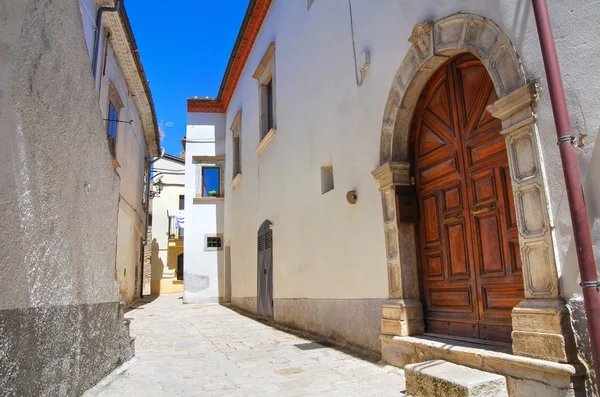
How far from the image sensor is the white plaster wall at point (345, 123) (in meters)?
2.90

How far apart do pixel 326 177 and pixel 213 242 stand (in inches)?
372

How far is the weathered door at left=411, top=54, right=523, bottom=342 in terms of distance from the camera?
3641mm

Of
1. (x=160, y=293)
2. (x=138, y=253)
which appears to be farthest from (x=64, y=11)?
(x=160, y=293)

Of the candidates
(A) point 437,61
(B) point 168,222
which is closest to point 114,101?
(A) point 437,61

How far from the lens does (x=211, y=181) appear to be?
16.1 metres

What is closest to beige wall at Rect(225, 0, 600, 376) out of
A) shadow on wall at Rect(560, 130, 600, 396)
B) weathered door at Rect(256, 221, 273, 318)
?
shadow on wall at Rect(560, 130, 600, 396)

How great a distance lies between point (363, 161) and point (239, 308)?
8177mm

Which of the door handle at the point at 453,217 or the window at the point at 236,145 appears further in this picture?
the window at the point at 236,145

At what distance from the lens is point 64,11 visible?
9.64 ft

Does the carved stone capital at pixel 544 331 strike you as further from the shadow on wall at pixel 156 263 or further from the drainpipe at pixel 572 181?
the shadow on wall at pixel 156 263

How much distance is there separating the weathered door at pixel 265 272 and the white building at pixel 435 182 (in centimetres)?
80

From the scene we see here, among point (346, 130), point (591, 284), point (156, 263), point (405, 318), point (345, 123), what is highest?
point (345, 123)

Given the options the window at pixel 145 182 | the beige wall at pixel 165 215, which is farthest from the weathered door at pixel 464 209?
the beige wall at pixel 165 215

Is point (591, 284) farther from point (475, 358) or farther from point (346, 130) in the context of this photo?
point (346, 130)
